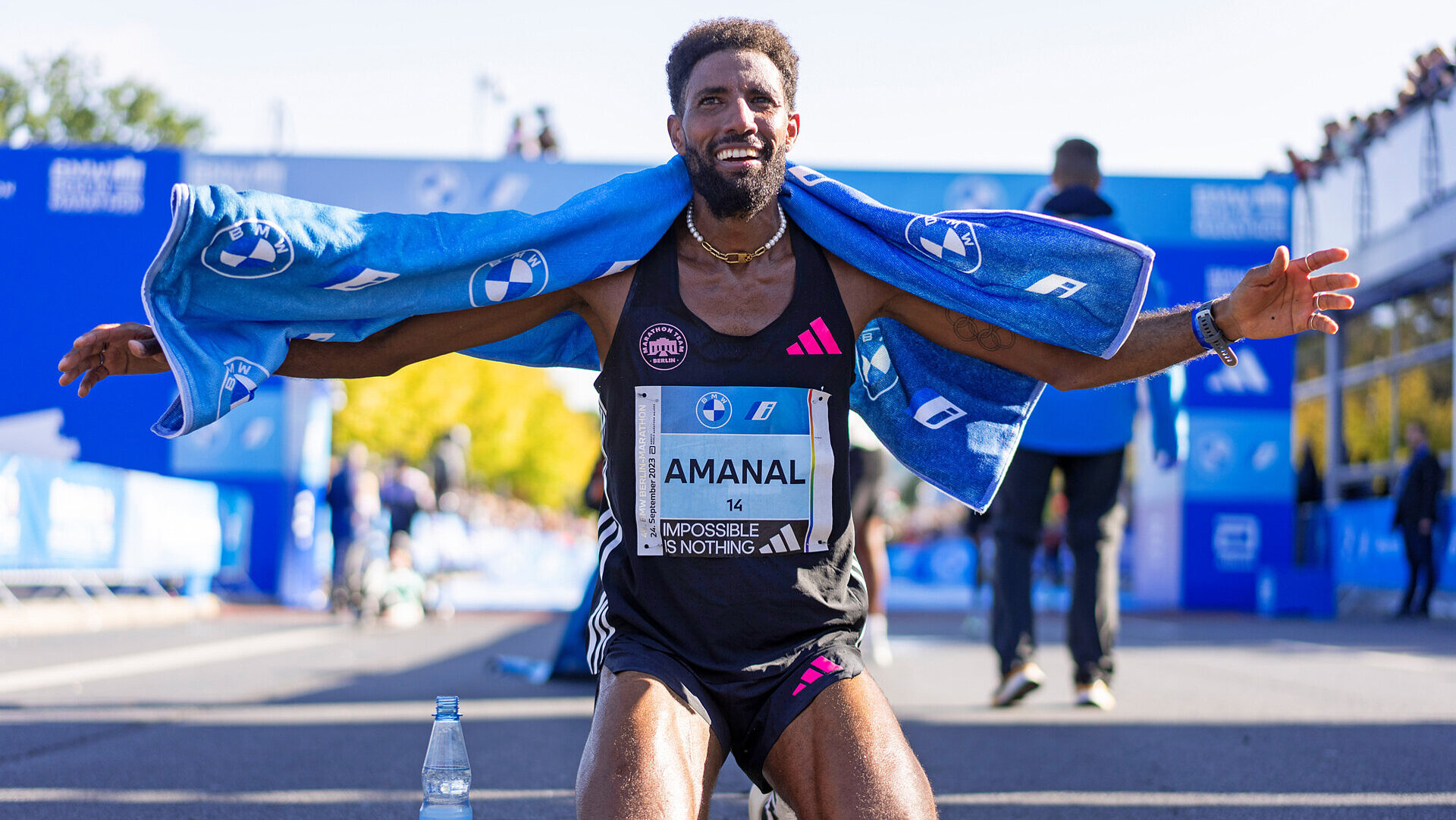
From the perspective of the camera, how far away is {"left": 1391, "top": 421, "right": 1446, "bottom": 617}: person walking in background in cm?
1582

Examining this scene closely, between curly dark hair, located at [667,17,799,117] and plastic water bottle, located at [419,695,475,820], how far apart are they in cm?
146

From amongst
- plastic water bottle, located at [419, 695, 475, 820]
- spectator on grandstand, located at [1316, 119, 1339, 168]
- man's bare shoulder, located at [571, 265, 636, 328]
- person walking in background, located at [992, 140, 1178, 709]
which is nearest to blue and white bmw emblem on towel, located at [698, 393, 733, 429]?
man's bare shoulder, located at [571, 265, 636, 328]

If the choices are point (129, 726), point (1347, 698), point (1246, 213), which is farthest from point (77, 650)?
point (1246, 213)

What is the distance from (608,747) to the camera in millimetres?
2527

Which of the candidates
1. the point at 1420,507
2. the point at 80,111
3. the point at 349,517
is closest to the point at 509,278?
the point at 349,517

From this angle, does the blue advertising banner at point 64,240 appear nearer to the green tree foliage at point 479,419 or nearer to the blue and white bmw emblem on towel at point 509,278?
the blue and white bmw emblem on towel at point 509,278

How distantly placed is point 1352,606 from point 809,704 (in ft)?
61.7

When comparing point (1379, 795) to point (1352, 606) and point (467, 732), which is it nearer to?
point (467, 732)

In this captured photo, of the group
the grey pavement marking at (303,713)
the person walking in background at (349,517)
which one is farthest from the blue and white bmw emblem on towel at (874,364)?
the person walking in background at (349,517)

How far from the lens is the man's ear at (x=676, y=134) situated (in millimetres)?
3084

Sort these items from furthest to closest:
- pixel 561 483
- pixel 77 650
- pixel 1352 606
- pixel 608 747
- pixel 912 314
A: 1. pixel 561 483
2. pixel 1352 606
3. pixel 77 650
4. pixel 912 314
5. pixel 608 747

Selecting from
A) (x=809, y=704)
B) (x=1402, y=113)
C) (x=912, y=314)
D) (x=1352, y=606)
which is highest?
(x=1402, y=113)

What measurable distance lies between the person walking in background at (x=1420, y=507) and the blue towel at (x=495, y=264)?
574 inches

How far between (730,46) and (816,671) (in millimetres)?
1353
